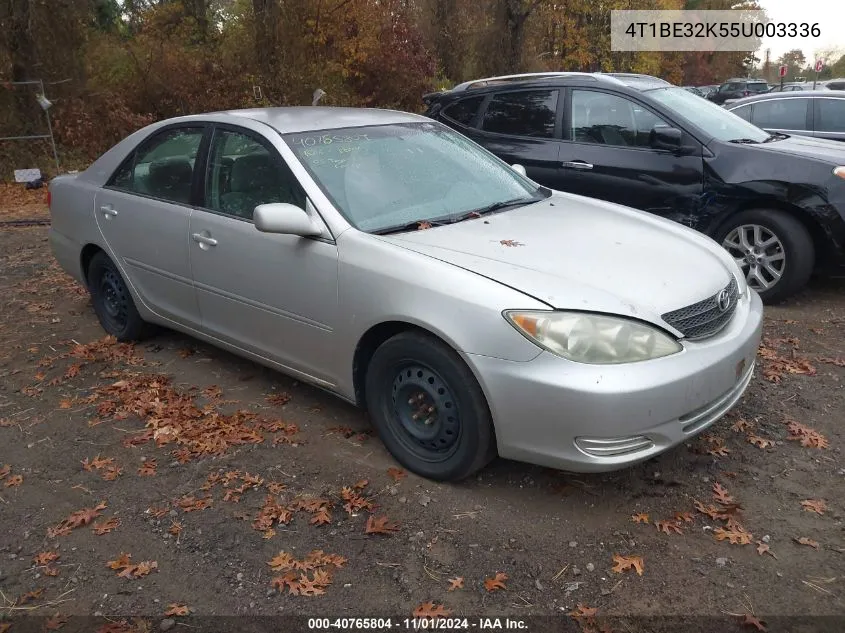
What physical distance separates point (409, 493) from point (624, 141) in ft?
13.7

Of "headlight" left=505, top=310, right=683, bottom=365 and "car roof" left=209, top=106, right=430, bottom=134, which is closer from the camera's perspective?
"headlight" left=505, top=310, right=683, bottom=365

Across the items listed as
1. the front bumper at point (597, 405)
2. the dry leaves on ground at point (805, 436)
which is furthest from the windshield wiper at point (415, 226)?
the dry leaves on ground at point (805, 436)

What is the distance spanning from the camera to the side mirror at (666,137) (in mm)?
5859

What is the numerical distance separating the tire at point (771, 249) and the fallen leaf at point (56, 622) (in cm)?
510

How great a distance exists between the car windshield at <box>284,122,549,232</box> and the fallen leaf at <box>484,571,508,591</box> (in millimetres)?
1668

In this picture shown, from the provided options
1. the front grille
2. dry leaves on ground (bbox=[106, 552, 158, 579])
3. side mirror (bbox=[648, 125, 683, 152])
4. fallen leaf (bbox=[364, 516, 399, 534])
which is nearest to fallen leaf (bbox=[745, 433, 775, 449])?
the front grille

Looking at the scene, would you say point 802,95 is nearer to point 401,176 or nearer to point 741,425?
point 741,425

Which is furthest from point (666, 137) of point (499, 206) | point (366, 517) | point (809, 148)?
point (366, 517)

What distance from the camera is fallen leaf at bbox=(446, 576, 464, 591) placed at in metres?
2.70

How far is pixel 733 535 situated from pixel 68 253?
487 cm

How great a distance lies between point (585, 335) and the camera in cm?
285

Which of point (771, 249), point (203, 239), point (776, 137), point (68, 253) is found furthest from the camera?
point (776, 137)

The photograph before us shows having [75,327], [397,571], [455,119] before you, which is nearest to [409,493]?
[397,571]

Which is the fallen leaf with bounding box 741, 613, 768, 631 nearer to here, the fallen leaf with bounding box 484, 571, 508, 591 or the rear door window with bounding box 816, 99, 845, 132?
the fallen leaf with bounding box 484, 571, 508, 591
